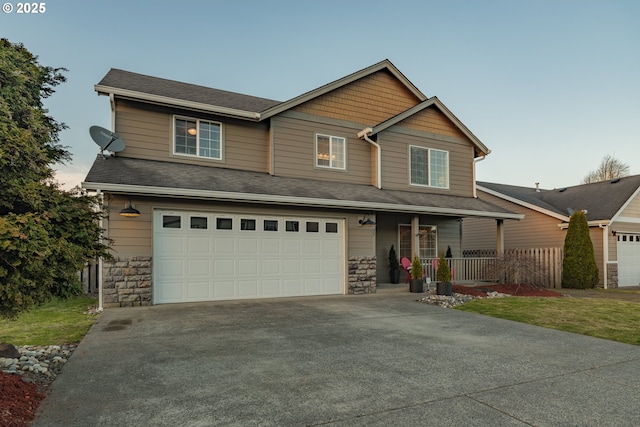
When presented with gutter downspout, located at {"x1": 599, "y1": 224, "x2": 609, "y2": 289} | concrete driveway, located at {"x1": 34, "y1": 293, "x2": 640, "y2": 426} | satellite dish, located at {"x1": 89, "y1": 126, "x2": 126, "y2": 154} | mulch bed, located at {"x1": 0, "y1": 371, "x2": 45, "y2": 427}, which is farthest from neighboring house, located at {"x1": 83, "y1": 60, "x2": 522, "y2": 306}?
gutter downspout, located at {"x1": 599, "y1": 224, "x2": 609, "y2": 289}

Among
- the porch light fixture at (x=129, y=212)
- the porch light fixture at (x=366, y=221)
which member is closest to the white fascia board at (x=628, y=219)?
the porch light fixture at (x=366, y=221)

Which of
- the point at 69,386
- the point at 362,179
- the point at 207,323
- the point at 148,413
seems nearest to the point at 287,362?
the point at 148,413

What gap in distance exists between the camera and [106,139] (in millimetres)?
9289

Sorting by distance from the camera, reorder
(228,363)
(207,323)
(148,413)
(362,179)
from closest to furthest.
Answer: (148,413) → (228,363) → (207,323) → (362,179)

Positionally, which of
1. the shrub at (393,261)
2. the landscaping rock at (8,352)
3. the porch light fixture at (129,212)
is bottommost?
the landscaping rock at (8,352)

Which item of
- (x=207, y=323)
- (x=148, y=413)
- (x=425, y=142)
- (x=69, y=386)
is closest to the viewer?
(x=148, y=413)

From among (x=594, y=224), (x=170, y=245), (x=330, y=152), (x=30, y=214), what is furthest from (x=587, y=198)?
(x=30, y=214)

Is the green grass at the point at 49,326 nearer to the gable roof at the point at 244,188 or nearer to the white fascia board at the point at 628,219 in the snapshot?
the gable roof at the point at 244,188

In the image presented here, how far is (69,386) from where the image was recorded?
3717mm

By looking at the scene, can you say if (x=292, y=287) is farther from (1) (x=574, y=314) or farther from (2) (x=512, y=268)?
(2) (x=512, y=268)

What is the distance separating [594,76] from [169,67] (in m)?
19.9

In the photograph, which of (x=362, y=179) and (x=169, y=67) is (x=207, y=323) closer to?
(x=362, y=179)

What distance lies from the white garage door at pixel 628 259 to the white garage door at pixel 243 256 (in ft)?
42.9

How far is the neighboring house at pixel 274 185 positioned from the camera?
8.91 meters
